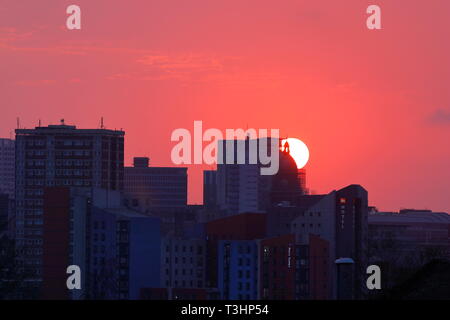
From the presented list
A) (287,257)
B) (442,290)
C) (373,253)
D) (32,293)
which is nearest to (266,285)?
(287,257)

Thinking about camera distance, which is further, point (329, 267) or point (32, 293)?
point (329, 267)

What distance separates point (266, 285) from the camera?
196 m

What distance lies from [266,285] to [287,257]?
19.3ft
